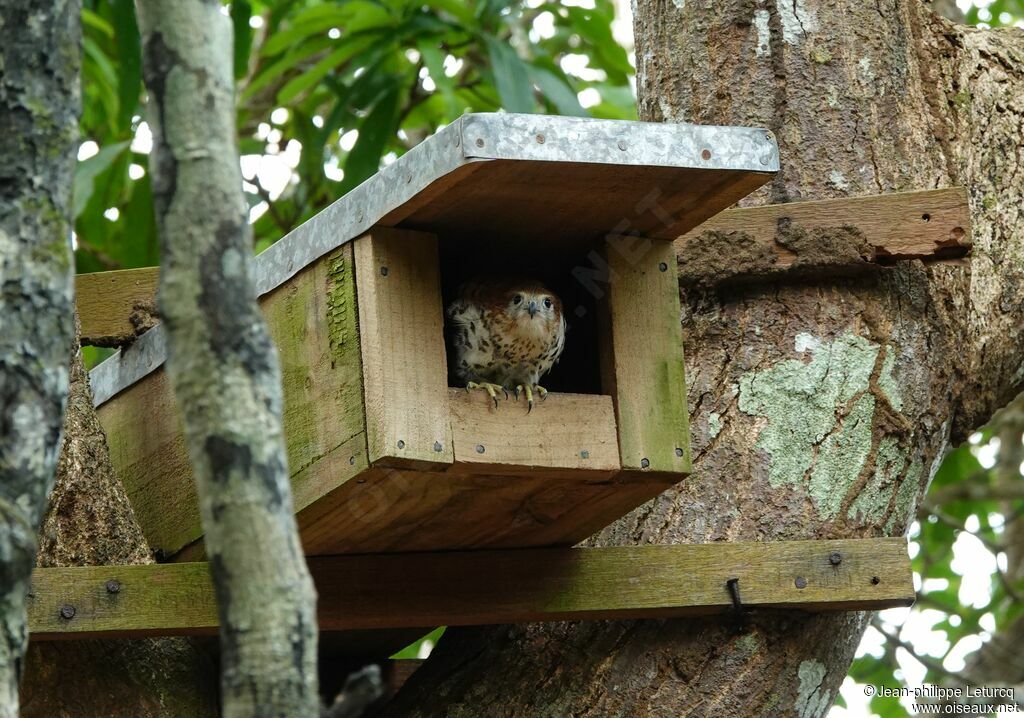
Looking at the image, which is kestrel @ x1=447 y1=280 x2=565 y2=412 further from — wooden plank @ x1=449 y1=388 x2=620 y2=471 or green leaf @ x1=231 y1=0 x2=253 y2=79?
green leaf @ x1=231 y1=0 x2=253 y2=79

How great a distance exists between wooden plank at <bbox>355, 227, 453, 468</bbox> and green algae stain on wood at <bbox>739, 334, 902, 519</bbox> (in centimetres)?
92

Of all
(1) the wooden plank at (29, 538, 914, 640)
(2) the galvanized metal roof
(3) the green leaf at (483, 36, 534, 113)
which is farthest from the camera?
(3) the green leaf at (483, 36, 534, 113)

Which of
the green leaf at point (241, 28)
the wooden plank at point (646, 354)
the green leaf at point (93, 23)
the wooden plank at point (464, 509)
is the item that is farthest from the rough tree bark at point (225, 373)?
the green leaf at point (93, 23)

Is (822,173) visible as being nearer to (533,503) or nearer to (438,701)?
(533,503)

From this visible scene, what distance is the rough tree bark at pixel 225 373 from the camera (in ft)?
4.53

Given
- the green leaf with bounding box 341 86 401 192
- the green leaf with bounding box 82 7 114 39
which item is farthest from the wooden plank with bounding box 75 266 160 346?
the green leaf with bounding box 82 7 114 39

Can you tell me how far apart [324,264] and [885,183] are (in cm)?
153

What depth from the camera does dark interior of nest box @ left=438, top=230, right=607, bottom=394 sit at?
3.21 meters

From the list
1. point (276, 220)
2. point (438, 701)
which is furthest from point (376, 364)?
point (276, 220)

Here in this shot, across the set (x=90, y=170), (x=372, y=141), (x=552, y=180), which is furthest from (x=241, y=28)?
(x=552, y=180)

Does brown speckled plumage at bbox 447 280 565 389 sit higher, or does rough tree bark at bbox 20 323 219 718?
brown speckled plumage at bbox 447 280 565 389

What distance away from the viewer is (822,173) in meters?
3.70

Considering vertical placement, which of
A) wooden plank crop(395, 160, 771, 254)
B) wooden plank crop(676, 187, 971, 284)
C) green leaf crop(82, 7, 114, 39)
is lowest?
wooden plank crop(395, 160, 771, 254)

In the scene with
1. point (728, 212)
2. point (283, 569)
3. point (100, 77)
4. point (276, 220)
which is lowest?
point (283, 569)
